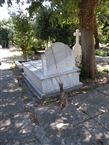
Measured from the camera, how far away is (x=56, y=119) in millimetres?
2715

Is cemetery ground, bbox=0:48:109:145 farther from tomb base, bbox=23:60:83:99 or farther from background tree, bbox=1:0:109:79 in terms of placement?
background tree, bbox=1:0:109:79

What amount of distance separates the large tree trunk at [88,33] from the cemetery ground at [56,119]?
888 millimetres

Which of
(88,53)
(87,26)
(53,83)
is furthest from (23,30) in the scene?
(53,83)

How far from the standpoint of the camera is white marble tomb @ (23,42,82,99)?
3.76 meters

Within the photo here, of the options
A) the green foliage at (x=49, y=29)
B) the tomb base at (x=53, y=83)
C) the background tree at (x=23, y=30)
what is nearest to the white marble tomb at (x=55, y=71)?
the tomb base at (x=53, y=83)

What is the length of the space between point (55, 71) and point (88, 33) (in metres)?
1.74

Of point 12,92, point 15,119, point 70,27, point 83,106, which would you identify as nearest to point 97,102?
point 83,106

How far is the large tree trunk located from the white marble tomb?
2.69ft

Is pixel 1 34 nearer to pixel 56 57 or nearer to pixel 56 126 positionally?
pixel 56 57

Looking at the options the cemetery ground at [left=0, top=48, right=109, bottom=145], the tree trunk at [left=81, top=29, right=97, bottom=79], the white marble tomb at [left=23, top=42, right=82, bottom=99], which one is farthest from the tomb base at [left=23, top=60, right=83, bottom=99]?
the tree trunk at [left=81, top=29, right=97, bottom=79]

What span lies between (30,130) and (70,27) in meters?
10.4

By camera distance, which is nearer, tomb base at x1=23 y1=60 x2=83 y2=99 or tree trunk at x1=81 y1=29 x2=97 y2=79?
tomb base at x1=23 y1=60 x2=83 y2=99

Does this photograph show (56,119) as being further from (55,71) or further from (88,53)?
(88,53)

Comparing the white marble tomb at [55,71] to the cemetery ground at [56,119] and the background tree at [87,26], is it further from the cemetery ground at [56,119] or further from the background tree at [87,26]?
the background tree at [87,26]
